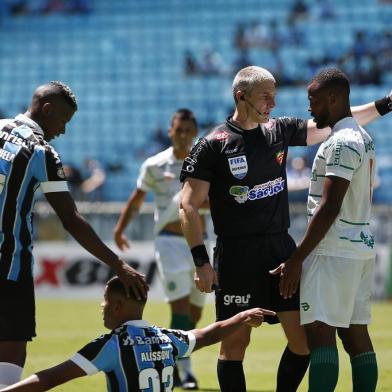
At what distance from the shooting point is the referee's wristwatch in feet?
20.0

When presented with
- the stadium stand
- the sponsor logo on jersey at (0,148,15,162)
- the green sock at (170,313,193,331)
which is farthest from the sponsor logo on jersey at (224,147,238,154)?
the stadium stand

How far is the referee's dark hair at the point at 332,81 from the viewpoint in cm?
607

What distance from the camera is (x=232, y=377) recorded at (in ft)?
20.8

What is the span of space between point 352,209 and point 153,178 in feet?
13.0

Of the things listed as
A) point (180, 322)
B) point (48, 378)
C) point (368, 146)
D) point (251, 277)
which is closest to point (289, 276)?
point (251, 277)

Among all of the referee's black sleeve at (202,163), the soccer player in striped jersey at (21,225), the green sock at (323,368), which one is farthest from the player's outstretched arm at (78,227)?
the green sock at (323,368)

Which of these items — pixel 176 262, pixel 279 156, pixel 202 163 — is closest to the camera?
pixel 202 163

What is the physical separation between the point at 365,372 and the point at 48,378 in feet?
7.74

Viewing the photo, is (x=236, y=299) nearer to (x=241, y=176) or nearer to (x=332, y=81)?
(x=241, y=176)

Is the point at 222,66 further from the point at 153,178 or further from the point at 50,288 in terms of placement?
the point at 153,178

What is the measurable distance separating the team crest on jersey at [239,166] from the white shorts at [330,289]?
2.33 feet

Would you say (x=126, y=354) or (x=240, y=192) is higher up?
(x=240, y=192)

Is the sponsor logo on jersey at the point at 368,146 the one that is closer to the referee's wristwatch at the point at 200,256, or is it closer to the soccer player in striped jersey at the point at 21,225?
the referee's wristwatch at the point at 200,256

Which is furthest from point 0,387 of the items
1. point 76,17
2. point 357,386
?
point 76,17
